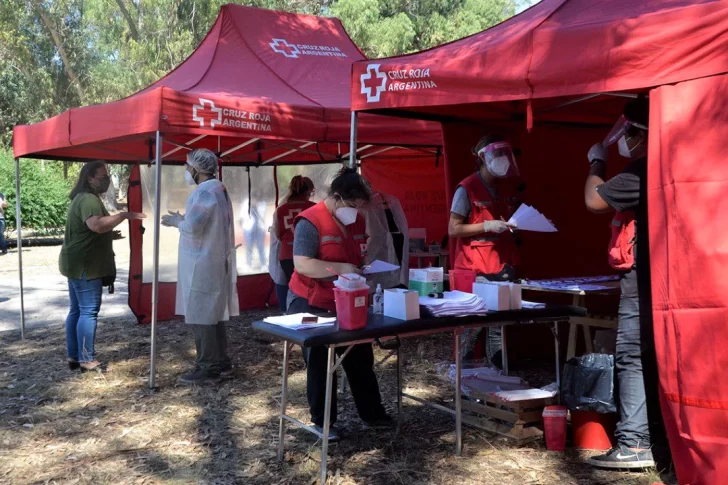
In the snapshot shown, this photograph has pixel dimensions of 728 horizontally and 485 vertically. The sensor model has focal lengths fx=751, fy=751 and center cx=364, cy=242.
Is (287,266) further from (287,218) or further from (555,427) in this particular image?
(555,427)

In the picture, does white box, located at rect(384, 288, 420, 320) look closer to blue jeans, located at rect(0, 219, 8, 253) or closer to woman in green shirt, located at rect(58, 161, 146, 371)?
woman in green shirt, located at rect(58, 161, 146, 371)

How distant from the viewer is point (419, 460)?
411 cm

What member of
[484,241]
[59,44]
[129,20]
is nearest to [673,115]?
[484,241]

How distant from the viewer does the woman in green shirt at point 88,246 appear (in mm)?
5875

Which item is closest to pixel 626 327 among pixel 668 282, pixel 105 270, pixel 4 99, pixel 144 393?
pixel 668 282

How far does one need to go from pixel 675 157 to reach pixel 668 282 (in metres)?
0.57

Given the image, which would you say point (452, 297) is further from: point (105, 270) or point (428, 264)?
point (428, 264)

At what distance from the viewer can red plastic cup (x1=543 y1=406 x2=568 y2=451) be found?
413cm

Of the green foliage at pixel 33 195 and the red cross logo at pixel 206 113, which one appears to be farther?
the green foliage at pixel 33 195

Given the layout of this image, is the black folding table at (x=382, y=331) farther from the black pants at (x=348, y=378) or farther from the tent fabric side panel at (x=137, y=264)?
the tent fabric side panel at (x=137, y=264)

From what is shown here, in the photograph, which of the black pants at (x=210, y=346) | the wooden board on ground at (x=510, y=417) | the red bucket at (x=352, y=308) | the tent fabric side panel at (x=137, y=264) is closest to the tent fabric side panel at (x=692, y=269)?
the wooden board on ground at (x=510, y=417)

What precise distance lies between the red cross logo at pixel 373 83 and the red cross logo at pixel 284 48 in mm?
3265

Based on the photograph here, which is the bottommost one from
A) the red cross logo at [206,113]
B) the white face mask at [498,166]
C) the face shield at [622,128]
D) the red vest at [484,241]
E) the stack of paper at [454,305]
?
the stack of paper at [454,305]

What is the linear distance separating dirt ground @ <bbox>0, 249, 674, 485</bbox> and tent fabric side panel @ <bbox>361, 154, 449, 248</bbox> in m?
2.81
